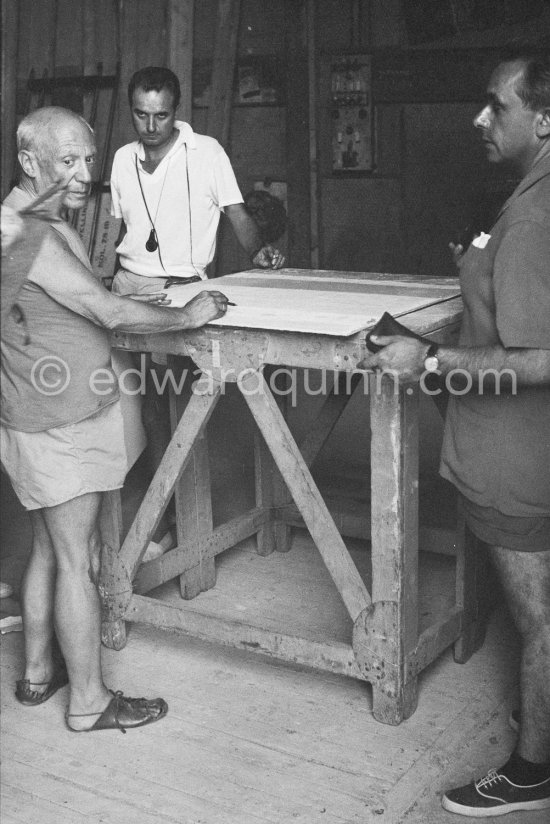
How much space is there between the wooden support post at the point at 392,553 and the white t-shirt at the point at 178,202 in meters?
1.71

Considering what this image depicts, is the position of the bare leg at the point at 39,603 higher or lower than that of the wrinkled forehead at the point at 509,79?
lower

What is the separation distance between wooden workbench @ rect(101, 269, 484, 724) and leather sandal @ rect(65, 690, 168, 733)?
31 centimetres

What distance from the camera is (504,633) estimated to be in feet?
11.6

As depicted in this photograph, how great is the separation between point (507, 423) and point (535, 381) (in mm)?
179

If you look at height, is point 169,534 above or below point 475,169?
below

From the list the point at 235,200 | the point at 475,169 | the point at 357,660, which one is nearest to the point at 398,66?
the point at 475,169

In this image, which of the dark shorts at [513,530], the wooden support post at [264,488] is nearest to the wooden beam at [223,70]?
the wooden support post at [264,488]

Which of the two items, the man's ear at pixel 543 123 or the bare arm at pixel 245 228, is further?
the bare arm at pixel 245 228

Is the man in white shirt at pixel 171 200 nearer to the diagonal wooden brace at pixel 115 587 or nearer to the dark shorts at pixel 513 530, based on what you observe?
the diagonal wooden brace at pixel 115 587

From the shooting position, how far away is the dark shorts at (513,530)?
2469 mm

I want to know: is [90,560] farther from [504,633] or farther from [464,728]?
[504,633]

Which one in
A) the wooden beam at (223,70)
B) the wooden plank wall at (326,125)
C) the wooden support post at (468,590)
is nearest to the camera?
the wooden support post at (468,590)

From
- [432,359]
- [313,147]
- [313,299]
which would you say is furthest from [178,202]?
[313,147]

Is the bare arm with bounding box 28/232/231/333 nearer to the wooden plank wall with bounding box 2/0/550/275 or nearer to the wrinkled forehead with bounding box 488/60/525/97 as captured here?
the wrinkled forehead with bounding box 488/60/525/97
